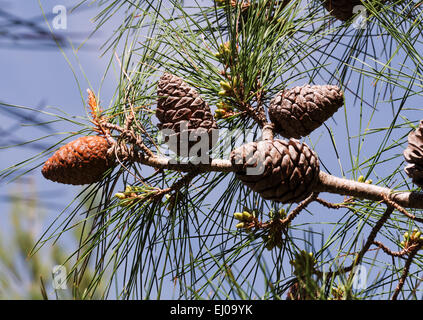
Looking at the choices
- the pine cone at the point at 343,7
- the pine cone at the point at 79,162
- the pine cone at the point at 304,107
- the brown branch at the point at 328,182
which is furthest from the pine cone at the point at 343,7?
the pine cone at the point at 79,162

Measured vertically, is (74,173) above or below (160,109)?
below

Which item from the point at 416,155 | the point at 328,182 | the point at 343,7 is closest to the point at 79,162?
the point at 328,182

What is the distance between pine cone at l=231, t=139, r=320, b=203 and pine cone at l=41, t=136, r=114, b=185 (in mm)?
240

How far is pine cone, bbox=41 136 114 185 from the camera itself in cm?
81

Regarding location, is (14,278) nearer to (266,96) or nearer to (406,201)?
(266,96)

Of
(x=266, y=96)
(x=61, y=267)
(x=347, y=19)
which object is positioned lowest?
(x=61, y=267)

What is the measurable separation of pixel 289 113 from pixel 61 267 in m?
0.45

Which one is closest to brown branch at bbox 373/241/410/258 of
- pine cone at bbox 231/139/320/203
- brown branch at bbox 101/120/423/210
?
brown branch at bbox 101/120/423/210

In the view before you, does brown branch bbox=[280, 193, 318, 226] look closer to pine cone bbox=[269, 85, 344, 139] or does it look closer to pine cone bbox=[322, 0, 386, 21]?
pine cone bbox=[269, 85, 344, 139]

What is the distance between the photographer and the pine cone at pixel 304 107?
2.81 ft

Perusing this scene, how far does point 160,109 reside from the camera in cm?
84
